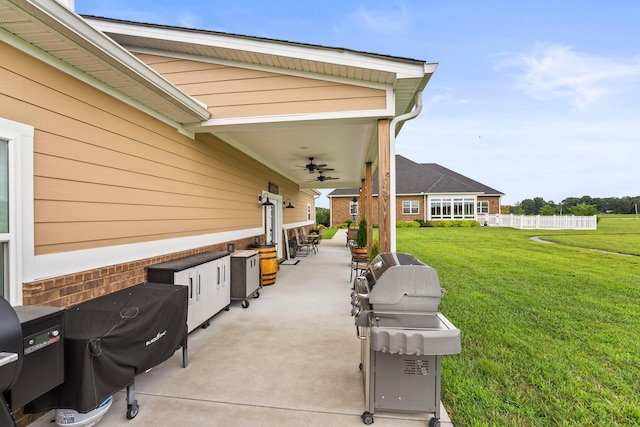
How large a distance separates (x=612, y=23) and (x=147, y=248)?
13997mm

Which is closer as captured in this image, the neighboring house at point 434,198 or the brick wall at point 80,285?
the brick wall at point 80,285

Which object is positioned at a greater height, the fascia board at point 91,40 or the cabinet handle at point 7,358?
the fascia board at point 91,40

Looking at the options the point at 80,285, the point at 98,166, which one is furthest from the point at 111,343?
the point at 98,166

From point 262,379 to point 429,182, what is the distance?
25.9 meters

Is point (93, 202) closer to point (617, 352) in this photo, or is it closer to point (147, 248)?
point (147, 248)

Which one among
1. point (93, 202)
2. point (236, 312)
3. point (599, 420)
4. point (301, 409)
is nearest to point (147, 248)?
point (93, 202)

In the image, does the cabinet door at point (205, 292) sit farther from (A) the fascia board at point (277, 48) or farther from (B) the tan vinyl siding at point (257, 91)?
(A) the fascia board at point (277, 48)

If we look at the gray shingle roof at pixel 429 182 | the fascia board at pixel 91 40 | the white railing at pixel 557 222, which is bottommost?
the white railing at pixel 557 222

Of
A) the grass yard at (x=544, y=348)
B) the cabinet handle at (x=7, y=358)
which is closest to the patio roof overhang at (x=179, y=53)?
the cabinet handle at (x=7, y=358)

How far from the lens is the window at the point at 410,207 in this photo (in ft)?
84.4

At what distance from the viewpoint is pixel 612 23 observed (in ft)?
30.2

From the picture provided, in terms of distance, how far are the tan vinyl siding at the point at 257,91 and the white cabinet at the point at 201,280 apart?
209cm

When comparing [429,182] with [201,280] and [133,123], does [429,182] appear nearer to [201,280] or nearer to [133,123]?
[201,280]

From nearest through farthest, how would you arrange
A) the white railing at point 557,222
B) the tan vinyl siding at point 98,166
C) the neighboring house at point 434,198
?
1. the tan vinyl siding at point 98,166
2. the white railing at point 557,222
3. the neighboring house at point 434,198
